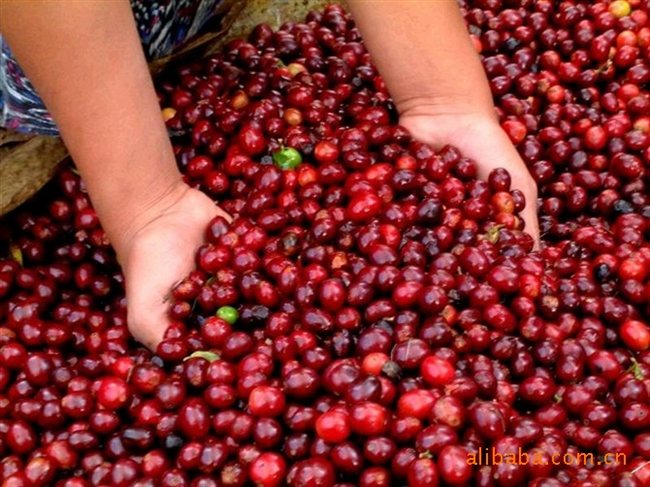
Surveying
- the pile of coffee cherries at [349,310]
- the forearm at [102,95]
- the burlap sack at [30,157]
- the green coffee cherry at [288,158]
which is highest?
the forearm at [102,95]

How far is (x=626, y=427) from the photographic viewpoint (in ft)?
6.44

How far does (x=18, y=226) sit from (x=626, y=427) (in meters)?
1.99

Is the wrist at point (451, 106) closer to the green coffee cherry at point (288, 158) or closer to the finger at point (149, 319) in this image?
the green coffee cherry at point (288, 158)

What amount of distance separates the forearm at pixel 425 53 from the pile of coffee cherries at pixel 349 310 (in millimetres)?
160

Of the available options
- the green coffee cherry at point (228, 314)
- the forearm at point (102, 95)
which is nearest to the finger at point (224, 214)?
the forearm at point (102, 95)

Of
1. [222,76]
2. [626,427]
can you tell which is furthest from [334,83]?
[626,427]

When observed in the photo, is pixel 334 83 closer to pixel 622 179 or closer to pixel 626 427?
pixel 622 179

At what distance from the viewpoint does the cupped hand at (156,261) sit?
229cm

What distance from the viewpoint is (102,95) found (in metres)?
2.12

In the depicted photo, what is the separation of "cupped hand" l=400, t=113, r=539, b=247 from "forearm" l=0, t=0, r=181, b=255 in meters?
0.89

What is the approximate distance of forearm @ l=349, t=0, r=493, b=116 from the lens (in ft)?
8.73

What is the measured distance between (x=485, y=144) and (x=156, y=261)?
1.10 meters

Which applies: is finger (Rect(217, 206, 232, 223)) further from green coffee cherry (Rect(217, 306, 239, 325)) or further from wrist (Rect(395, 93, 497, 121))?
wrist (Rect(395, 93, 497, 121))

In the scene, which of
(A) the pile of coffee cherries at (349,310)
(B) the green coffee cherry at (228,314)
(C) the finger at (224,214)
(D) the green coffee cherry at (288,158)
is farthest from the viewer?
(D) the green coffee cherry at (288,158)
